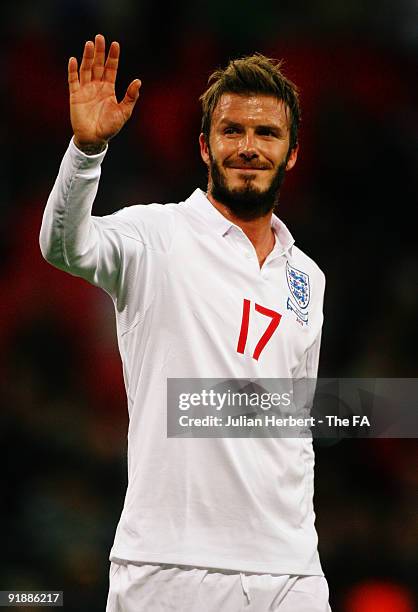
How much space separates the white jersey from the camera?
2.22 metres

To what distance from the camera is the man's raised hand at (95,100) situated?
2.07 metres

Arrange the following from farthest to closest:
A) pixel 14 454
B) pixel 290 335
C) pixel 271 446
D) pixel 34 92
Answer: pixel 34 92
pixel 14 454
pixel 290 335
pixel 271 446

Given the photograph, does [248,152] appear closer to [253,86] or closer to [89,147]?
[253,86]

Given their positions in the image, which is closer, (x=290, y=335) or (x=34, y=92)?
(x=290, y=335)

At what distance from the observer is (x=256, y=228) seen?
270 cm

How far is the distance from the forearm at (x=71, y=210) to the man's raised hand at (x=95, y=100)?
4 cm

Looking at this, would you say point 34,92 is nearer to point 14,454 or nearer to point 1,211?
point 1,211

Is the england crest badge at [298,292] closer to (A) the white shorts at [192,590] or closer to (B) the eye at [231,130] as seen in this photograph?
(B) the eye at [231,130]

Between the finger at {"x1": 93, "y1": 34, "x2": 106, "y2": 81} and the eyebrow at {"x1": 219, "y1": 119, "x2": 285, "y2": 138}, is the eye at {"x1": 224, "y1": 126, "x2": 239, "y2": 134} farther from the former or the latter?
the finger at {"x1": 93, "y1": 34, "x2": 106, "y2": 81}

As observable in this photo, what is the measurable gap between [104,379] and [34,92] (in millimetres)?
1445

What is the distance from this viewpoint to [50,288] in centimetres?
432

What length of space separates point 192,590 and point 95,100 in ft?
3.78

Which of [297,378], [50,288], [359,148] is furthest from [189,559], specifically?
[359,148]

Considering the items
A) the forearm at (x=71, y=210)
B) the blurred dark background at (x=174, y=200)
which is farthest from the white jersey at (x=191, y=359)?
the blurred dark background at (x=174, y=200)
